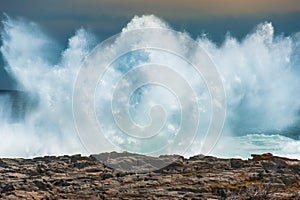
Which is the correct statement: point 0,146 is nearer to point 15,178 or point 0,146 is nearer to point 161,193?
point 15,178

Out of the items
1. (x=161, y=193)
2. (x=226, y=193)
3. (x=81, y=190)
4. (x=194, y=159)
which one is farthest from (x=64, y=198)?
(x=194, y=159)

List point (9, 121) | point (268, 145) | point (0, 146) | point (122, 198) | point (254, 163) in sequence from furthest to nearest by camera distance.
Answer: point (9, 121)
point (268, 145)
point (0, 146)
point (254, 163)
point (122, 198)

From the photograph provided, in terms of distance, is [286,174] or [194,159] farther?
[194,159]

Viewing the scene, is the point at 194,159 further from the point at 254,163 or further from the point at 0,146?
the point at 0,146

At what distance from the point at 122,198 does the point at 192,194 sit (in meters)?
5.14

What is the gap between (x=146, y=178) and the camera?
42.6 m

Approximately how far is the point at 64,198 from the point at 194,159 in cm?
1712

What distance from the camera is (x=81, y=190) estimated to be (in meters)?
39.8


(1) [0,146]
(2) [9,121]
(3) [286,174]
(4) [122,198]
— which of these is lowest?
(4) [122,198]

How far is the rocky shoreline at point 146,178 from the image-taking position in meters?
38.0

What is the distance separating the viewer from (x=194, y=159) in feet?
168

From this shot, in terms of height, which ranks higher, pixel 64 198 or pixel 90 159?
pixel 90 159

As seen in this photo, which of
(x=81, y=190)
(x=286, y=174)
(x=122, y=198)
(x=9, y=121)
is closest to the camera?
(x=122, y=198)

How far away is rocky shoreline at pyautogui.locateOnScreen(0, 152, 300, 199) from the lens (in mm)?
38031
